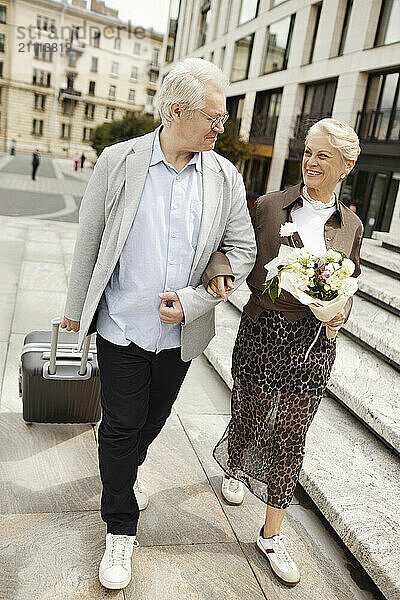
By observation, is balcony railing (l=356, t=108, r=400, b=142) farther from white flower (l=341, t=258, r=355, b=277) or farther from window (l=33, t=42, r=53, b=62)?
window (l=33, t=42, r=53, b=62)

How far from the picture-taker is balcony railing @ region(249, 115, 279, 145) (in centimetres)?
2572

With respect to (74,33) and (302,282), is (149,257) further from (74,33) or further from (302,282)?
(74,33)

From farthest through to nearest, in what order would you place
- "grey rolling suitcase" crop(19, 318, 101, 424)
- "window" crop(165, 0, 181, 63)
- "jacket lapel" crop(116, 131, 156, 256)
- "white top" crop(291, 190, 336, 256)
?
"window" crop(165, 0, 181, 63), "grey rolling suitcase" crop(19, 318, 101, 424), "white top" crop(291, 190, 336, 256), "jacket lapel" crop(116, 131, 156, 256)

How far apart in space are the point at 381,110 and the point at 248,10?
13310mm

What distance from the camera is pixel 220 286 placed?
2.33 m

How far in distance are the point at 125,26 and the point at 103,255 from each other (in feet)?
231

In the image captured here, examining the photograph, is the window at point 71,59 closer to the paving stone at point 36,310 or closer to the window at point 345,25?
the window at point 345,25

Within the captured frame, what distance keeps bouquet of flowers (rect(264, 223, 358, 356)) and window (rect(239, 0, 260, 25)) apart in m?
28.5

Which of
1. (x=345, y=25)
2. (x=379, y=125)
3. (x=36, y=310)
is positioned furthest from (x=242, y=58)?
(x=36, y=310)

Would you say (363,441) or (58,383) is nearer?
(58,383)

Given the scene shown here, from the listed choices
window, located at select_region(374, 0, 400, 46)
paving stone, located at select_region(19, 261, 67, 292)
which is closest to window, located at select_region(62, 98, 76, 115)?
window, located at select_region(374, 0, 400, 46)

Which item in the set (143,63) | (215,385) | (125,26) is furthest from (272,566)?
(143,63)

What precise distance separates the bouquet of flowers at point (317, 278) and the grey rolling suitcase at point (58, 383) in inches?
63.3

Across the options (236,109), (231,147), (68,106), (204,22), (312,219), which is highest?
(204,22)
